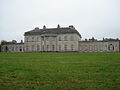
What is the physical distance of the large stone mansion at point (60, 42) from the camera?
6188 cm

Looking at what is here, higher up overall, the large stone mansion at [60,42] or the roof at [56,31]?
the roof at [56,31]

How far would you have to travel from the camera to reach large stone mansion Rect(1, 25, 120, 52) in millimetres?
61875

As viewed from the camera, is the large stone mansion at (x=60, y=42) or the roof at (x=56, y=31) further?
the large stone mansion at (x=60, y=42)

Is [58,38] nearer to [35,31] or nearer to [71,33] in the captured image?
[71,33]

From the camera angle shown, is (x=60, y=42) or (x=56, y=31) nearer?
(x=56, y=31)

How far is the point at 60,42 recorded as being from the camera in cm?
6334

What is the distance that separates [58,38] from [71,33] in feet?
18.2

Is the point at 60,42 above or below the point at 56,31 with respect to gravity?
below

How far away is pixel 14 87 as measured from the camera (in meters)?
5.18

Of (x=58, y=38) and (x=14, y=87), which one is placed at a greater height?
(x=58, y=38)

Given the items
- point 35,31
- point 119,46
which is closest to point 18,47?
point 35,31

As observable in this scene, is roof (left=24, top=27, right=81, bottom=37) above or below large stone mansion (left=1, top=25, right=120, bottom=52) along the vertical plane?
above

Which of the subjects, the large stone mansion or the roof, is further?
the large stone mansion

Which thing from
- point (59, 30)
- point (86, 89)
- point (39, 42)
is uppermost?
point (59, 30)
